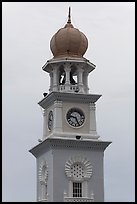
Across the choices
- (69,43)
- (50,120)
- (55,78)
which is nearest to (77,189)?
(50,120)

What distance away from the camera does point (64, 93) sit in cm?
3919

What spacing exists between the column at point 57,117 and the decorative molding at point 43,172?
7.29 ft

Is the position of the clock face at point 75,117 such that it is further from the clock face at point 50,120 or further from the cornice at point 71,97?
the clock face at point 50,120

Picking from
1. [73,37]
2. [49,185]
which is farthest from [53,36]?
[49,185]

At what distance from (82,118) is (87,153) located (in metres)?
2.35

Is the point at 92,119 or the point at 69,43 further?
the point at 69,43

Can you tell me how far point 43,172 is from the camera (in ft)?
130

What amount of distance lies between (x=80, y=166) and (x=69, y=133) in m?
2.06

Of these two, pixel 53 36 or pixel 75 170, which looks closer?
pixel 75 170

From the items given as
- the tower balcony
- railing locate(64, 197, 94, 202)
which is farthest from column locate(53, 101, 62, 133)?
railing locate(64, 197, 94, 202)

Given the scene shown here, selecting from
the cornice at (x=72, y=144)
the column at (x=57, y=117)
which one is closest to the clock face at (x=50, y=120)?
the column at (x=57, y=117)

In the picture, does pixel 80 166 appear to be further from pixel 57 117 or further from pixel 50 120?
pixel 50 120

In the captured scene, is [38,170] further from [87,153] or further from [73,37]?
[73,37]

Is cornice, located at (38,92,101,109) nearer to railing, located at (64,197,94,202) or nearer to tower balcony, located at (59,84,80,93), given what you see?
tower balcony, located at (59,84,80,93)
